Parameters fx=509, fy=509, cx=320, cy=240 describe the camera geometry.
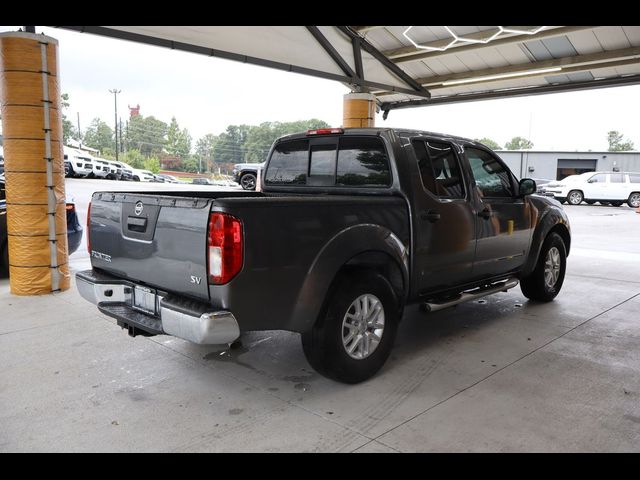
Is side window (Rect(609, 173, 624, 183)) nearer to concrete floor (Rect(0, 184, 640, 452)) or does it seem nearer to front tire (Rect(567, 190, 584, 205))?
front tire (Rect(567, 190, 584, 205))

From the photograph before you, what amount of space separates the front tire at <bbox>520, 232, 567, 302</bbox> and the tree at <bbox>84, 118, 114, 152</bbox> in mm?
60287

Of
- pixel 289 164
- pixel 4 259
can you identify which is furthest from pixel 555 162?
pixel 4 259

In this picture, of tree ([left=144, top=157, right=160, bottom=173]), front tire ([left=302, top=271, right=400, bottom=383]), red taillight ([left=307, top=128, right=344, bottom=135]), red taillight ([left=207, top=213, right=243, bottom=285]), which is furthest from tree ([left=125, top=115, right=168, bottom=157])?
red taillight ([left=207, top=213, right=243, bottom=285])

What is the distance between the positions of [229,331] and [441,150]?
8.38 ft

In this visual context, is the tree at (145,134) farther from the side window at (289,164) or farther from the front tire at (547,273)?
the front tire at (547,273)

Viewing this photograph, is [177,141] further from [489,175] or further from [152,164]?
[489,175]

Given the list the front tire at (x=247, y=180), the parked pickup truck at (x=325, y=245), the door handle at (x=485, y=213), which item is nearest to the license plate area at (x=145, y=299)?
the parked pickup truck at (x=325, y=245)

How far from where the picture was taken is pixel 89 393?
3367mm

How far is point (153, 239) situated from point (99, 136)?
65361 mm

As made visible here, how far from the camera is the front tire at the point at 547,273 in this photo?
572 cm

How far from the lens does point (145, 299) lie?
333cm

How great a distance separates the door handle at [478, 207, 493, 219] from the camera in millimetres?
4602
